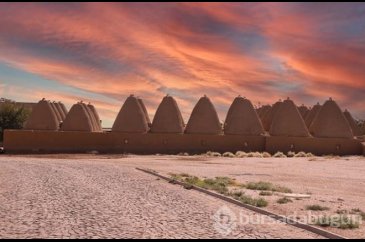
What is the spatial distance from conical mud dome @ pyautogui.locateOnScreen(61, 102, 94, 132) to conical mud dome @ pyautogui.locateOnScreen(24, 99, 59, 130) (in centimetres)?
170

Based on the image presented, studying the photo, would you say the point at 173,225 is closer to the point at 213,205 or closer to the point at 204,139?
the point at 213,205

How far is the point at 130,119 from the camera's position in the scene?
4650 cm

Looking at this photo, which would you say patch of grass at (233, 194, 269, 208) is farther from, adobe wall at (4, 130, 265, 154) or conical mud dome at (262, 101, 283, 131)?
conical mud dome at (262, 101, 283, 131)

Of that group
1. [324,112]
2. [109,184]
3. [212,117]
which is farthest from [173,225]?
[324,112]

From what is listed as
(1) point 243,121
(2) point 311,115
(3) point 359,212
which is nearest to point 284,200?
(3) point 359,212

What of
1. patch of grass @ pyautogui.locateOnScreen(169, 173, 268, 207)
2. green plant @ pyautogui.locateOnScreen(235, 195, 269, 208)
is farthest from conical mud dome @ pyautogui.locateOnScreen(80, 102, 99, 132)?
green plant @ pyautogui.locateOnScreen(235, 195, 269, 208)

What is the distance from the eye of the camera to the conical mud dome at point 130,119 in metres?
46.2

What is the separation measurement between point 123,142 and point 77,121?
6930 mm

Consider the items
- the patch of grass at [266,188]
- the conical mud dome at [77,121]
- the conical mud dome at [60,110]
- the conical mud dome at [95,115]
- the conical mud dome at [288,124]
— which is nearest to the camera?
the patch of grass at [266,188]

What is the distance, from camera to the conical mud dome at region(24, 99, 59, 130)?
47.6m

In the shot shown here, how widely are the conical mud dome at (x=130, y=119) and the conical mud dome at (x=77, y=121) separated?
2807 mm

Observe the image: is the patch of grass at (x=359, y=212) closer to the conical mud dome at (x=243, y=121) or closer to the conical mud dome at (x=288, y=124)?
the conical mud dome at (x=243, y=121)

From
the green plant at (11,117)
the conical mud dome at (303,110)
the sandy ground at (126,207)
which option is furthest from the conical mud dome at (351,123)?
the sandy ground at (126,207)

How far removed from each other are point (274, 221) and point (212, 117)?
35.6m
